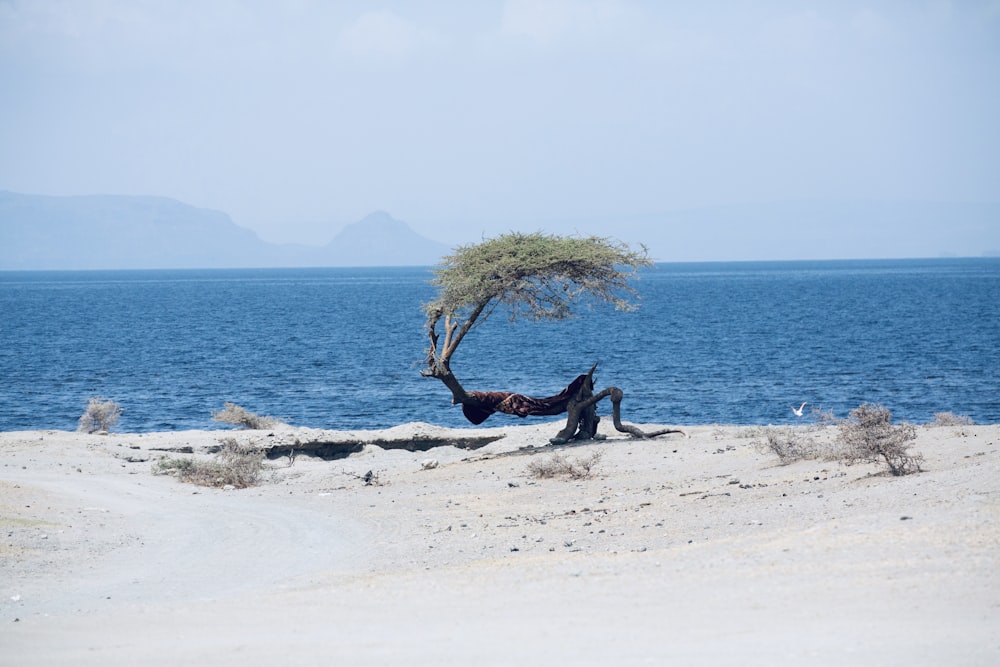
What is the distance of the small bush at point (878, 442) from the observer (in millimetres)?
15219

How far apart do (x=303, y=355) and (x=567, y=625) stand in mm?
50071

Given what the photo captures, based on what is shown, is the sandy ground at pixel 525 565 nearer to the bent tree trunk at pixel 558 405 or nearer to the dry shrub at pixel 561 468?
the dry shrub at pixel 561 468

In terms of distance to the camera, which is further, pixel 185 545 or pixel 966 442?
pixel 966 442

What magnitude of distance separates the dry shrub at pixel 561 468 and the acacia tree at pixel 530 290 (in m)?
3.28

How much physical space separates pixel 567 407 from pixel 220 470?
7313 millimetres

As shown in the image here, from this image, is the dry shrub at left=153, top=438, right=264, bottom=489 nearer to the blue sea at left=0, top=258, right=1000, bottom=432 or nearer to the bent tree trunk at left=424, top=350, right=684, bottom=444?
the bent tree trunk at left=424, top=350, right=684, bottom=444

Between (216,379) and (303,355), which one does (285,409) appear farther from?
(303,355)

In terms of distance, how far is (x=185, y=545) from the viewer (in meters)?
14.4

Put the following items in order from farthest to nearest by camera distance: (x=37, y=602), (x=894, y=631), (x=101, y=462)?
(x=101, y=462) → (x=37, y=602) → (x=894, y=631)

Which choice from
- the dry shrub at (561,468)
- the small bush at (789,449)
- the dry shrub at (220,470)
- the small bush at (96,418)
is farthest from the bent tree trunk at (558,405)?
the small bush at (96,418)

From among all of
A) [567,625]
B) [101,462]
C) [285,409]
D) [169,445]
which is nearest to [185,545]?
[567,625]

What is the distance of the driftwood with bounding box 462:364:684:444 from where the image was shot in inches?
906

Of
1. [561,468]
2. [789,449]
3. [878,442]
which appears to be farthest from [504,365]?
[878,442]

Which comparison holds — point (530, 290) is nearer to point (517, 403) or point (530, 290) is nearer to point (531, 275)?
point (531, 275)
